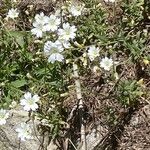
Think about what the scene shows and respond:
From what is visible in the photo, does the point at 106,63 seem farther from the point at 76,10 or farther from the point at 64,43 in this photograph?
the point at 76,10

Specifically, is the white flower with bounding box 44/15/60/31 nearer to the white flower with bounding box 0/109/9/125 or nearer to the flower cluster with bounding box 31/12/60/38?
the flower cluster with bounding box 31/12/60/38

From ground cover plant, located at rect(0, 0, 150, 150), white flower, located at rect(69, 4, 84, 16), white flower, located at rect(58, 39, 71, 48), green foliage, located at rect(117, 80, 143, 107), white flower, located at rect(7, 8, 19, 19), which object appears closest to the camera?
green foliage, located at rect(117, 80, 143, 107)

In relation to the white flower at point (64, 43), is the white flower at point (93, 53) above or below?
below

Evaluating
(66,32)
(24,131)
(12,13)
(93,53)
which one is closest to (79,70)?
(93,53)

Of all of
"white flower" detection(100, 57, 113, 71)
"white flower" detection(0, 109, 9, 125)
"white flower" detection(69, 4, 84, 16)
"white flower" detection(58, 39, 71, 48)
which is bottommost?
"white flower" detection(0, 109, 9, 125)

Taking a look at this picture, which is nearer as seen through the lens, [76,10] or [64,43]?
[64,43]

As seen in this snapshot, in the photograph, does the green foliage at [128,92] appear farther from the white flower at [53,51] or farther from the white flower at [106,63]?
the white flower at [53,51]

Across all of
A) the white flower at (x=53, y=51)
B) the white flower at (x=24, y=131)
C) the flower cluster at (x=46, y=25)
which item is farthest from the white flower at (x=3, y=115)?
the flower cluster at (x=46, y=25)

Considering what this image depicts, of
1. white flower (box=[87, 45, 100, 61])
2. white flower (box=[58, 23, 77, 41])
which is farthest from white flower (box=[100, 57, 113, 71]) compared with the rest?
white flower (box=[58, 23, 77, 41])

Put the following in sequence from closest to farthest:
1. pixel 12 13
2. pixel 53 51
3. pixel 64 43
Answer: pixel 53 51
pixel 64 43
pixel 12 13
